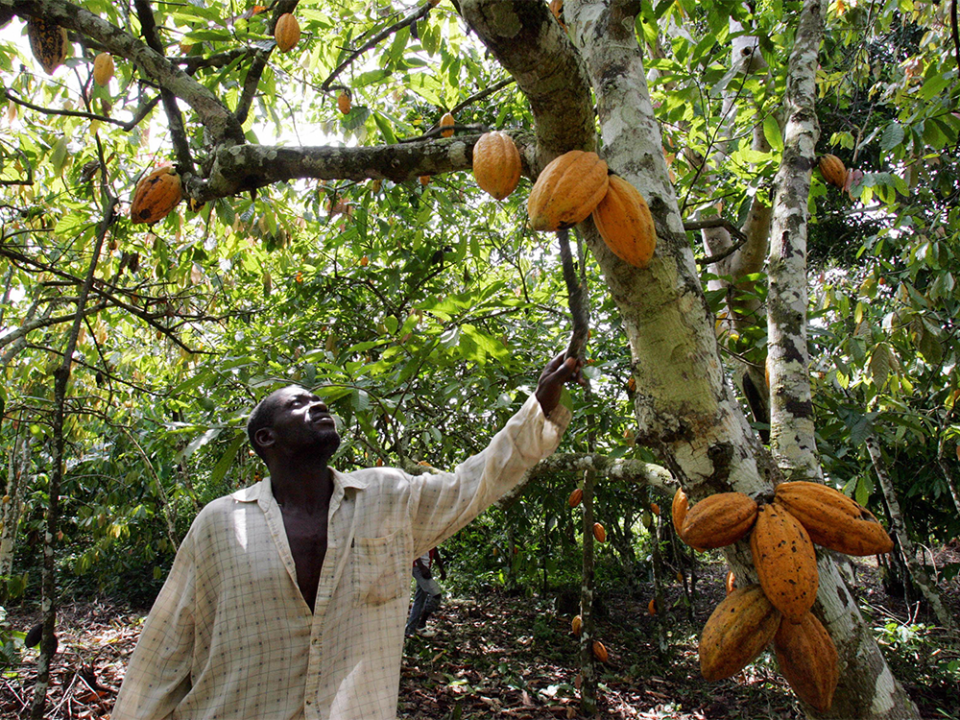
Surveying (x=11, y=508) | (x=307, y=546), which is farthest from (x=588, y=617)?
(x=11, y=508)

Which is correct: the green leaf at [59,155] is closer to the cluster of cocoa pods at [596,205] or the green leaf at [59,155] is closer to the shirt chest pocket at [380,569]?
the shirt chest pocket at [380,569]

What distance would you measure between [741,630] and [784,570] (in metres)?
0.12

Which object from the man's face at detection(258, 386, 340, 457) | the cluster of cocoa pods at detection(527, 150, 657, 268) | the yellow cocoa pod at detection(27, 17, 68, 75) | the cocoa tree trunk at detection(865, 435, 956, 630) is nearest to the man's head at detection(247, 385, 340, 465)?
the man's face at detection(258, 386, 340, 457)

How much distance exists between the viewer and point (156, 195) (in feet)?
5.31

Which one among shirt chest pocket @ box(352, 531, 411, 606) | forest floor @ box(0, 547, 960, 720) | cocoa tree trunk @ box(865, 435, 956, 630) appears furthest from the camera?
cocoa tree trunk @ box(865, 435, 956, 630)

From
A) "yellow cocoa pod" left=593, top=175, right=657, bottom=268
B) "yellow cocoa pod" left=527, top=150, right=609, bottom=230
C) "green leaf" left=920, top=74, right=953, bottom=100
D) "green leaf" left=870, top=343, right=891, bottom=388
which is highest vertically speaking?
"green leaf" left=920, top=74, right=953, bottom=100

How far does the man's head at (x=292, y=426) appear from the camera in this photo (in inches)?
63.9

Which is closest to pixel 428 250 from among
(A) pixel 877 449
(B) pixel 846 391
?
(A) pixel 877 449

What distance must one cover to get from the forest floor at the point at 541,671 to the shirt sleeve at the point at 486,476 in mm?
1930

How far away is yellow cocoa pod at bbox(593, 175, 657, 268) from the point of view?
0.94 m

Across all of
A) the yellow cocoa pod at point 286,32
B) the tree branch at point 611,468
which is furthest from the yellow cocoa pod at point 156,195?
the tree branch at point 611,468

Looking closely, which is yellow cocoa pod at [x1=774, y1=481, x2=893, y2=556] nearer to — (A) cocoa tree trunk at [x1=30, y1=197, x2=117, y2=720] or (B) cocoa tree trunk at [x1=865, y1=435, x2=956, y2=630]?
(A) cocoa tree trunk at [x1=30, y1=197, x2=117, y2=720]

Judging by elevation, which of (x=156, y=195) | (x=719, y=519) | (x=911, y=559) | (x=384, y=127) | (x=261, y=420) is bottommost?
(x=911, y=559)

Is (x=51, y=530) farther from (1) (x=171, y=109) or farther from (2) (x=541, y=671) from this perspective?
(2) (x=541, y=671)
